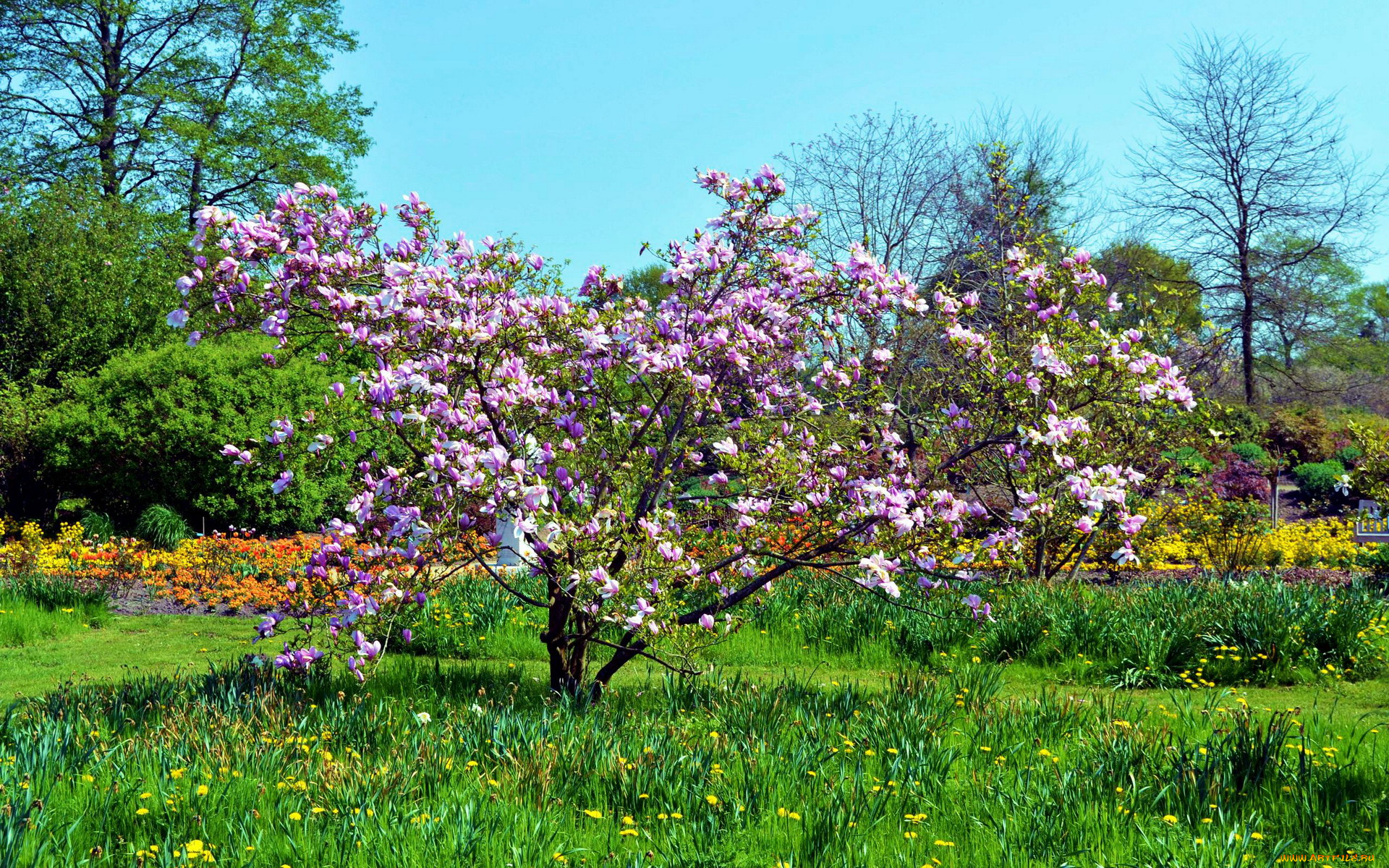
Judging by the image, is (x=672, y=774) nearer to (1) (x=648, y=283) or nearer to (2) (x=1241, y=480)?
(2) (x=1241, y=480)

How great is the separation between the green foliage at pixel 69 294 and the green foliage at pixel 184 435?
3045mm

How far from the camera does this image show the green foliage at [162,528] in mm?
12281

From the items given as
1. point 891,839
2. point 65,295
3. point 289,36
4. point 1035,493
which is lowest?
point 891,839

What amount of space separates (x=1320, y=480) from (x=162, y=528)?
73.8ft

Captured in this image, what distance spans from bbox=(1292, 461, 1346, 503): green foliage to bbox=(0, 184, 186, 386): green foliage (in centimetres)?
2315

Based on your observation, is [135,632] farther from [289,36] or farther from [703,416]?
[289,36]

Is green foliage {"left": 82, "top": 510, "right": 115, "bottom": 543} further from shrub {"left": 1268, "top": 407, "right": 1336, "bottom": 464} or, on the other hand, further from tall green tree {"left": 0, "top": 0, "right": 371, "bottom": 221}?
shrub {"left": 1268, "top": 407, "right": 1336, "bottom": 464}

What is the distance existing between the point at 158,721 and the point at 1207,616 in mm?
6810

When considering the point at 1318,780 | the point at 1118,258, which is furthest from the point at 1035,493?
the point at 1118,258

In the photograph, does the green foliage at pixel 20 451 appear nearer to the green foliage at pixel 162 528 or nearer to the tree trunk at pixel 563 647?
the green foliage at pixel 162 528

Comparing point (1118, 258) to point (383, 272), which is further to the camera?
point (1118, 258)

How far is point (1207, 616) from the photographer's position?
23.5 ft

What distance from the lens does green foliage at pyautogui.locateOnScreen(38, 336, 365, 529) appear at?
12.6m

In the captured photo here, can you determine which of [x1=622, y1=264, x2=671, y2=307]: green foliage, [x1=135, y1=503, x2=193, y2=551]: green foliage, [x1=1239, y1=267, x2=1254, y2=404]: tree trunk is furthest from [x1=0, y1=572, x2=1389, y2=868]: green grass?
[x1=622, y1=264, x2=671, y2=307]: green foliage
